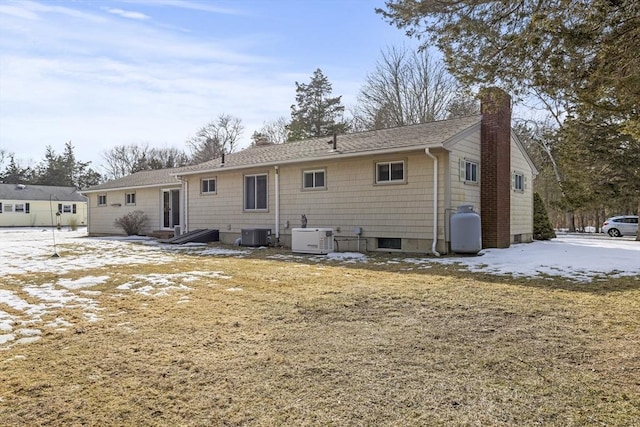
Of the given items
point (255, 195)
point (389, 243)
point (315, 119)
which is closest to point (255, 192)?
point (255, 195)

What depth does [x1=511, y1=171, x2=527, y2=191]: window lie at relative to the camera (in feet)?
48.0

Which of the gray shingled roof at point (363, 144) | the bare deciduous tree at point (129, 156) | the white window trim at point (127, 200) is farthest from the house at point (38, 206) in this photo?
the gray shingled roof at point (363, 144)

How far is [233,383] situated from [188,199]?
15383 millimetres

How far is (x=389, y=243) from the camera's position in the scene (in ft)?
39.9

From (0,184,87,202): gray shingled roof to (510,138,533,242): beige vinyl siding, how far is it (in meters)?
33.8

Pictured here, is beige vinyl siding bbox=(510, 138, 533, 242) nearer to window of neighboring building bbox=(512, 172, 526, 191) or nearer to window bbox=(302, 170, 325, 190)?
window of neighboring building bbox=(512, 172, 526, 191)

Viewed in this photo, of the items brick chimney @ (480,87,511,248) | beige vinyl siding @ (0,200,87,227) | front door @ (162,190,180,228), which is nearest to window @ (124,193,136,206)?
front door @ (162,190,180,228)

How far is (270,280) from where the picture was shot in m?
7.35

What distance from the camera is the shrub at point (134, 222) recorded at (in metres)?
20.0

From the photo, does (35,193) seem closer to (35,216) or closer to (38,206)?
(38,206)

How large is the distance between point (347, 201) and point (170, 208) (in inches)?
387

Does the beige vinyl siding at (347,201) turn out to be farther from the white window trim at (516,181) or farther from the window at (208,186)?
the white window trim at (516,181)

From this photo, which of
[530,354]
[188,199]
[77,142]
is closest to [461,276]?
[530,354]

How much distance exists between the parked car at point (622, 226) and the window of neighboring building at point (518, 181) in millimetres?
11535
